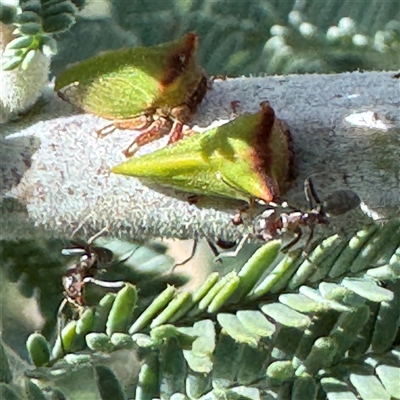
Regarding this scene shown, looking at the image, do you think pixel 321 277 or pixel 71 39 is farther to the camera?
pixel 71 39

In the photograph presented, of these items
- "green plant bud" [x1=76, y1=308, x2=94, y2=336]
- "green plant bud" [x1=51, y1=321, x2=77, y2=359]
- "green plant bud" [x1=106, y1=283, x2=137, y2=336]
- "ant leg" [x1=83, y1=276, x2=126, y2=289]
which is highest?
"green plant bud" [x1=106, y1=283, x2=137, y2=336]

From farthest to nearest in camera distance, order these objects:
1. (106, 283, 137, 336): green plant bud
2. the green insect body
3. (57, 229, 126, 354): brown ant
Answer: (57, 229, 126, 354): brown ant → (106, 283, 137, 336): green plant bud → the green insect body

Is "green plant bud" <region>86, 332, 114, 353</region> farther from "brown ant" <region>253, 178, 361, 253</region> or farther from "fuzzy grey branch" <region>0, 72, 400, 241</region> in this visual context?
"brown ant" <region>253, 178, 361, 253</region>

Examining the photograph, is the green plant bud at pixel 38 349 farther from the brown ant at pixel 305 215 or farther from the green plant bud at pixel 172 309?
the brown ant at pixel 305 215

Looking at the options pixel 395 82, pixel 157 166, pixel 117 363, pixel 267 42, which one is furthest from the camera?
pixel 267 42

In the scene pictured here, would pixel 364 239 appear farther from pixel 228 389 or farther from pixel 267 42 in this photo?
pixel 267 42

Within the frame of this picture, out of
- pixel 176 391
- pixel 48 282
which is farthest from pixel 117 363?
pixel 176 391

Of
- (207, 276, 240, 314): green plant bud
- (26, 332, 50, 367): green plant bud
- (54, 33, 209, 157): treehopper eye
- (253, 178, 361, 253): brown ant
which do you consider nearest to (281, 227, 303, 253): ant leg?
(253, 178, 361, 253): brown ant

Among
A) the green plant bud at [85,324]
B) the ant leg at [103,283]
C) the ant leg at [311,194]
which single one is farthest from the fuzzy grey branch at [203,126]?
the ant leg at [103,283]

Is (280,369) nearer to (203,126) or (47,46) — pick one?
(203,126)
